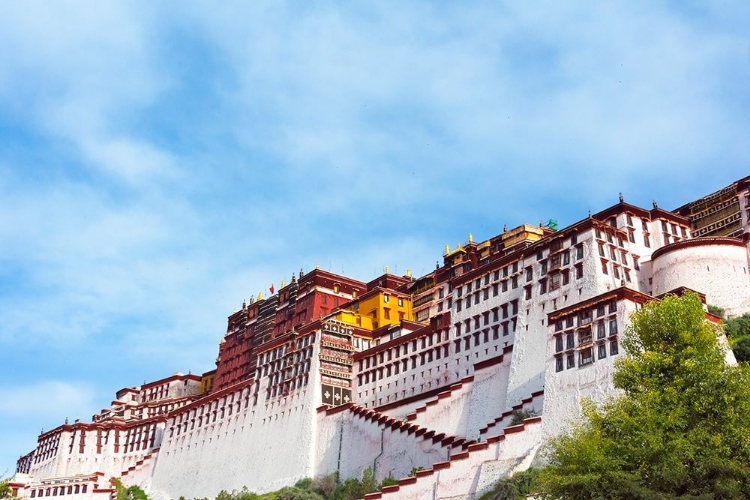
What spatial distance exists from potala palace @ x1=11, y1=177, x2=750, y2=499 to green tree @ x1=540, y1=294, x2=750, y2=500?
9579mm

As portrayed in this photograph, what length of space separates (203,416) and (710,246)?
38.1 meters

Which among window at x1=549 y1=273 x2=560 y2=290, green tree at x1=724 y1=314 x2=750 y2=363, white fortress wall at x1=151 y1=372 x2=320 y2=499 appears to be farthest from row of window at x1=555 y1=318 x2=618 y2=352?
white fortress wall at x1=151 y1=372 x2=320 y2=499

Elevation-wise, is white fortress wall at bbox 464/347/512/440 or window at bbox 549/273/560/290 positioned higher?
window at bbox 549/273/560/290

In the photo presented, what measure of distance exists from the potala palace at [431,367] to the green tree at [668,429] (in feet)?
31.4

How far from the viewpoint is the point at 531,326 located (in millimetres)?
52812

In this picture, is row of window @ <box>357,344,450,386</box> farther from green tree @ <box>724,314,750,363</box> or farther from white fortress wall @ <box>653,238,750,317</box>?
green tree @ <box>724,314,750,363</box>

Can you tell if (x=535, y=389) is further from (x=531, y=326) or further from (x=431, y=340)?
(x=431, y=340)

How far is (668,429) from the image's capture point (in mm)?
29469

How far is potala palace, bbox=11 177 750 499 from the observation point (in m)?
44.5

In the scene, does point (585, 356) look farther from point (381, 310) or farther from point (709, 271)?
point (381, 310)

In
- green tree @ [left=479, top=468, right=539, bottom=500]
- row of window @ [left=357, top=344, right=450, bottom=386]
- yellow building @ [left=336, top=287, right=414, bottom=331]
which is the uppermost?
yellow building @ [left=336, top=287, right=414, bottom=331]

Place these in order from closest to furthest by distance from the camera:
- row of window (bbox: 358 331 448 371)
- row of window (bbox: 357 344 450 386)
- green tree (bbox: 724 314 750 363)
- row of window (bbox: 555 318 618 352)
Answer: row of window (bbox: 555 318 618 352), green tree (bbox: 724 314 750 363), row of window (bbox: 357 344 450 386), row of window (bbox: 358 331 448 371)

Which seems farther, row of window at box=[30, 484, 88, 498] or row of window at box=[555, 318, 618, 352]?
row of window at box=[30, 484, 88, 498]

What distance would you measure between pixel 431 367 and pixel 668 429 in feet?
109
